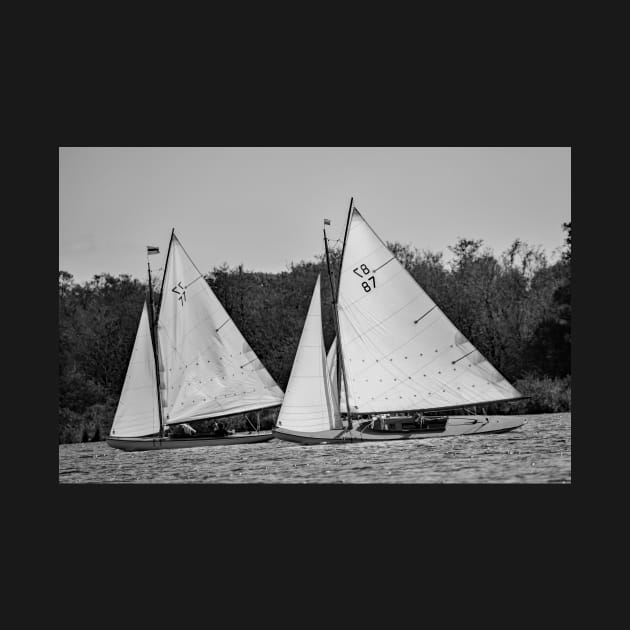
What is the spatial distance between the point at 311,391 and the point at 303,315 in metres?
13.4

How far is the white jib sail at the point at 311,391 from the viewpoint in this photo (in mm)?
26500

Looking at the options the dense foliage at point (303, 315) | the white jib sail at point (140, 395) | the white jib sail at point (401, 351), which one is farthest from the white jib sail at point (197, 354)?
the white jib sail at point (401, 351)

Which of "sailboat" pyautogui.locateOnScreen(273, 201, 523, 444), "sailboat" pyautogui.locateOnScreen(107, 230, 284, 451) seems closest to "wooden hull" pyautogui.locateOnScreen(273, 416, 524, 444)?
"sailboat" pyautogui.locateOnScreen(273, 201, 523, 444)

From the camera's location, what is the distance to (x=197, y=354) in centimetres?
2855

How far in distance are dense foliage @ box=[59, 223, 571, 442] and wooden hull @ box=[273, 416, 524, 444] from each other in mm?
1553

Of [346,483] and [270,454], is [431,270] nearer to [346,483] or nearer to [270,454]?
[270,454]

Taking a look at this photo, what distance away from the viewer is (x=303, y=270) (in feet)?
127

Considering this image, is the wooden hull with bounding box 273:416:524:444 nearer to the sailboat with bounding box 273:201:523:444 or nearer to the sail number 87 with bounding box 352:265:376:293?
the sailboat with bounding box 273:201:523:444

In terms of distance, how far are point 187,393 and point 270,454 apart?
139 inches

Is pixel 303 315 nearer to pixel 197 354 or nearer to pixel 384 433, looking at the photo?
pixel 197 354

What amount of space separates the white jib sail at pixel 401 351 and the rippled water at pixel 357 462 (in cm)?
109

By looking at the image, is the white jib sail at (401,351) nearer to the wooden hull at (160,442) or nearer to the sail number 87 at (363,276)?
the sail number 87 at (363,276)

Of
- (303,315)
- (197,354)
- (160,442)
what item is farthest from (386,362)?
(303,315)

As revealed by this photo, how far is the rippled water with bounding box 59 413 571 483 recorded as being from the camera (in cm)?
2180
